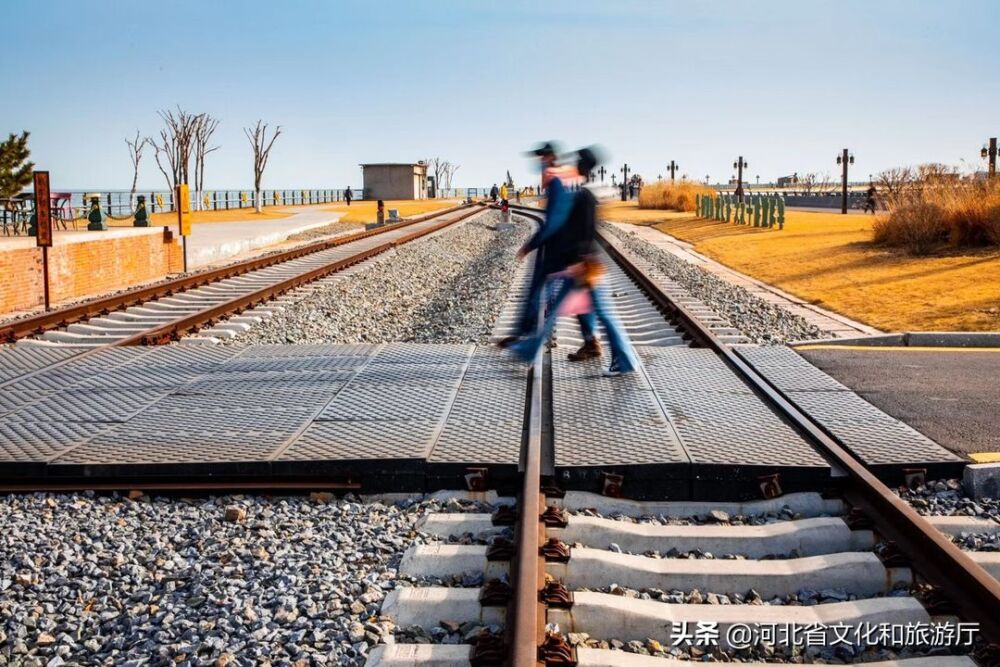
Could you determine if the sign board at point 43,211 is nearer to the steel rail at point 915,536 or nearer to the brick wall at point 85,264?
the brick wall at point 85,264

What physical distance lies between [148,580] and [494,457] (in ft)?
6.14

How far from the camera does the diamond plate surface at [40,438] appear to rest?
18.6 ft

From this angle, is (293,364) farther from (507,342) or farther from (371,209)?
(371,209)

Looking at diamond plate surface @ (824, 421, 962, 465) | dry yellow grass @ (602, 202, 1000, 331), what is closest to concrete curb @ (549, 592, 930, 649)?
diamond plate surface @ (824, 421, 962, 465)

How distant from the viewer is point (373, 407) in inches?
263

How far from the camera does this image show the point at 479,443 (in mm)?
5695

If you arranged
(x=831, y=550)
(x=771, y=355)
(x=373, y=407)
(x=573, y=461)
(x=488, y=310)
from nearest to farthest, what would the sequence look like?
(x=831, y=550) → (x=573, y=461) → (x=373, y=407) → (x=771, y=355) → (x=488, y=310)

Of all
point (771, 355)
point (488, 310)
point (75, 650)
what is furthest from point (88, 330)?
point (75, 650)

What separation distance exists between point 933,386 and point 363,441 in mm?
4445

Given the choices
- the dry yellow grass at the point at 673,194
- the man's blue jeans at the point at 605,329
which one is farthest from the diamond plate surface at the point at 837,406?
the dry yellow grass at the point at 673,194

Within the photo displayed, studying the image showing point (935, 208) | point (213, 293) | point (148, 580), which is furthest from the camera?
point (935, 208)

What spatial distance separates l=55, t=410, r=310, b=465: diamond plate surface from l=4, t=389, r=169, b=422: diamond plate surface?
23 centimetres

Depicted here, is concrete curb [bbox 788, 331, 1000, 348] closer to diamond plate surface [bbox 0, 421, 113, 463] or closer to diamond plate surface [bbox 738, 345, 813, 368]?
diamond plate surface [bbox 738, 345, 813, 368]

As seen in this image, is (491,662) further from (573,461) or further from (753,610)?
(573,461)
